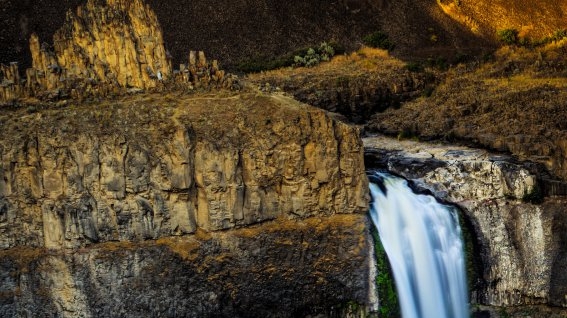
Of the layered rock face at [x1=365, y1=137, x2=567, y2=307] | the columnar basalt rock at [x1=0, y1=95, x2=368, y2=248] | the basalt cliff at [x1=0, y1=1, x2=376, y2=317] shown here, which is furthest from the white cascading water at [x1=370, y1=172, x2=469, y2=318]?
the columnar basalt rock at [x1=0, y1=95, x2=368, y2=248]

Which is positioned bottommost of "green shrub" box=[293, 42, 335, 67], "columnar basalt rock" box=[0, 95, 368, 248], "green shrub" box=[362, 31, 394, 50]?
"columnar basalt rock" box=[0, 95, 368, 248]

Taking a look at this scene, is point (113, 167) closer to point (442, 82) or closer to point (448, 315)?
point (448, 315)

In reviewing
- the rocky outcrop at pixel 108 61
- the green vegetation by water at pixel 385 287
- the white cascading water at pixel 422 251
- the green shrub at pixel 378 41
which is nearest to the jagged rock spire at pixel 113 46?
the rocky outcrop at pixel 108 61

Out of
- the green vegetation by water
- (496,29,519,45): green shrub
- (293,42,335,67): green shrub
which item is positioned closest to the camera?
the green vegetation by water

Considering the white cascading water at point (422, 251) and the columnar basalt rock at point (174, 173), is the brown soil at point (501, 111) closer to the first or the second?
the white cascading water at point (422, 251)

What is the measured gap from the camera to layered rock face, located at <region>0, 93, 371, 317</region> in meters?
29.1

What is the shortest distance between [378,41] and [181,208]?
3372 cm

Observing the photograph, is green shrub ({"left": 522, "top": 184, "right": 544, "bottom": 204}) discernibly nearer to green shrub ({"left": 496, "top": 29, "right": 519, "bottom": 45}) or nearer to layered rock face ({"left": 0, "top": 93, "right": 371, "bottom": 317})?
layered rock face ({"left": 0, "top": 93, "right": 371, "bottom": 317})

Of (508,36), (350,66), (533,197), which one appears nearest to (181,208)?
(533,197)

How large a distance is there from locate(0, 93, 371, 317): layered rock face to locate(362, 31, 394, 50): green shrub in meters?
29.5

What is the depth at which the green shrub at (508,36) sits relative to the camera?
61284mm

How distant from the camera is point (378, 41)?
60906mm

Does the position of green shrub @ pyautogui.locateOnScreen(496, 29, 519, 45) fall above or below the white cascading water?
above

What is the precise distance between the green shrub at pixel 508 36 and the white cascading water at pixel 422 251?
29.4 m
